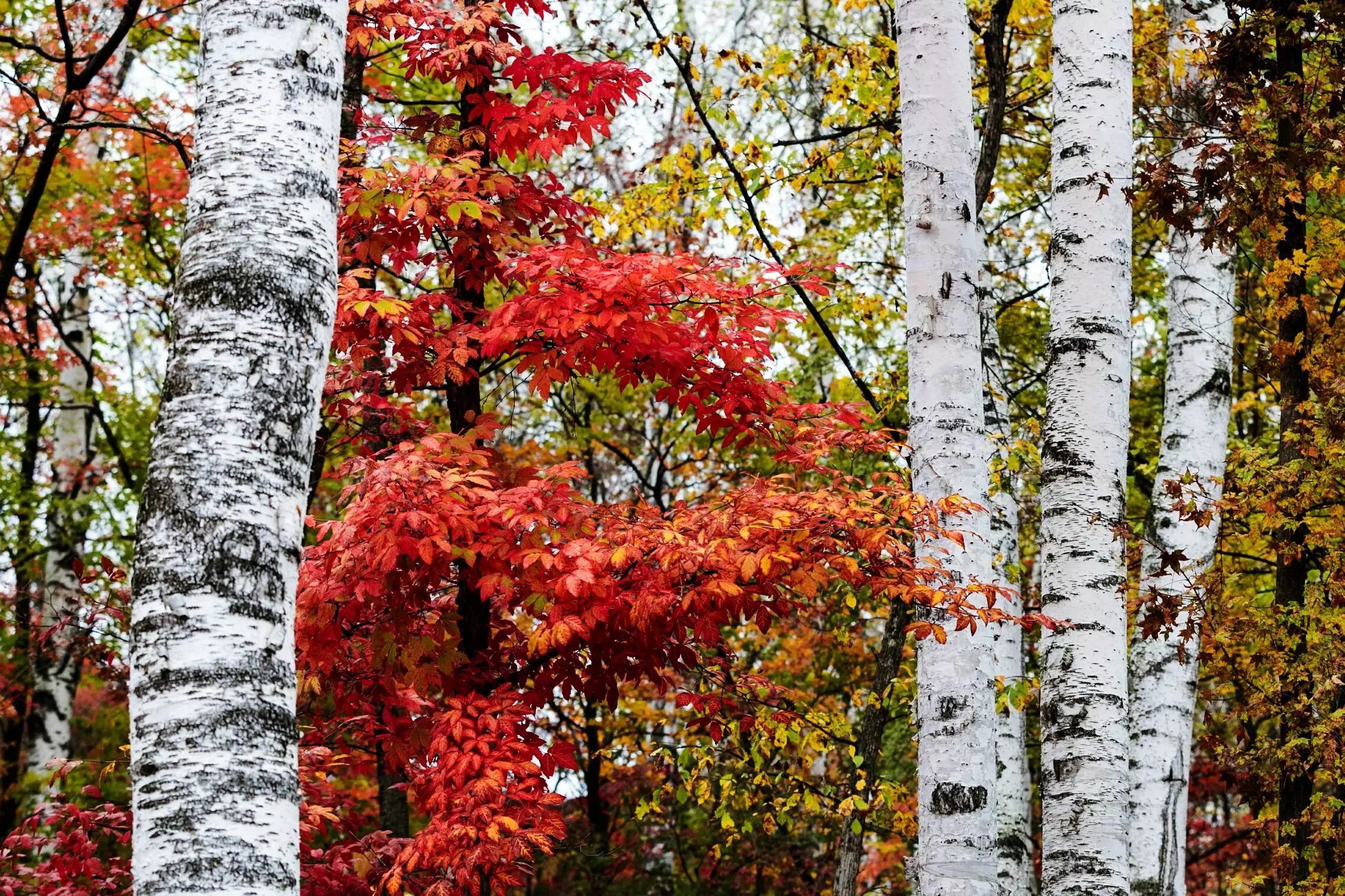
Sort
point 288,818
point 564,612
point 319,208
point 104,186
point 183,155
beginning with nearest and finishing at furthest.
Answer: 1. point 288,818
2. point 319,208
3. point 564,612
4. point 183,155
5. point 104,186

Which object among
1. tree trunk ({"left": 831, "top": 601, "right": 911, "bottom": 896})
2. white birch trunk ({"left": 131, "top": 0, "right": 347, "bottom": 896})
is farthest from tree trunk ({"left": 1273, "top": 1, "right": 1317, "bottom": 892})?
white birch trunk ({"left": 131, "top": 0, "right": 347, "bottom": 896})

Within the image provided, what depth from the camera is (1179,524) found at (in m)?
6.15

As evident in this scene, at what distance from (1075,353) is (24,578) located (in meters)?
12.0

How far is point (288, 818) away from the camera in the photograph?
2062 millimetres

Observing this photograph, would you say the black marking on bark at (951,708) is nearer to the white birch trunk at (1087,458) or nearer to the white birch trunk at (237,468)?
the white birch trunk at (1087,458)

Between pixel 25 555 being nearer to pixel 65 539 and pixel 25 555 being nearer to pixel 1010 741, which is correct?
pixel 65 539

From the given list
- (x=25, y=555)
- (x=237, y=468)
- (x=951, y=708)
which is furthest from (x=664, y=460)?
(x=237, y=468)

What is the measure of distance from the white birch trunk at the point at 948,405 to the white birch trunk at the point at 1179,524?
2.25 meters

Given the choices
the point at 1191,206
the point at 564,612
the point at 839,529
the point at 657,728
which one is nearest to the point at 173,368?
the point at 564,612

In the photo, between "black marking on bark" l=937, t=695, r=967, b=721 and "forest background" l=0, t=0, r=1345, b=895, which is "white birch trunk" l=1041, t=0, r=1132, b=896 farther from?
"black marking on bark" l=937, t=695, r=967, b=721

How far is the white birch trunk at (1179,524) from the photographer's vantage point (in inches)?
223

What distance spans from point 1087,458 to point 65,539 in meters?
9.20

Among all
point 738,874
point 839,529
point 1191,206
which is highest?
point 1191,206

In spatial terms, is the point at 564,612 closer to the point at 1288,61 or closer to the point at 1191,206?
the point at 1191,206
